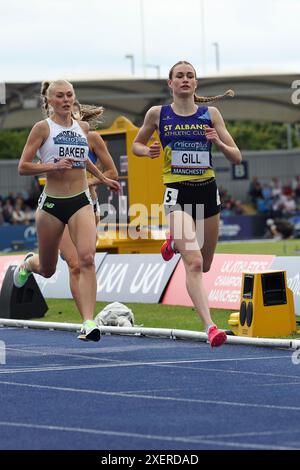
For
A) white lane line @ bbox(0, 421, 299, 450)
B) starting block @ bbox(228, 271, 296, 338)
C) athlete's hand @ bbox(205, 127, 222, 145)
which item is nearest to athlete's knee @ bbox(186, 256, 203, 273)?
athlete's hand @ bbox(205, 127, 222, 145)

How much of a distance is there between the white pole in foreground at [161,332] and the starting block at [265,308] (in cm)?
52

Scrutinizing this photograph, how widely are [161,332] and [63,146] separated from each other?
2644 millimetres

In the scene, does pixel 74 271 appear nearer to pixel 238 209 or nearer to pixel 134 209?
pixel 134 209

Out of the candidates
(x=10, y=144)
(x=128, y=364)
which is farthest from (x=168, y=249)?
(x=10, y=144)

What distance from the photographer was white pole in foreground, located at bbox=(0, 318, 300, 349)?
11376mm

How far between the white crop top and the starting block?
2496 mm

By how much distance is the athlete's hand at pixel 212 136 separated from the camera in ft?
34.8

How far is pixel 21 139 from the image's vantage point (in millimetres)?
88625

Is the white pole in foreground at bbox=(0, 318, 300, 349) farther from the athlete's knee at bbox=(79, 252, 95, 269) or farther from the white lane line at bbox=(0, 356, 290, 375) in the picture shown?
the athlete's knee at bbox=(79, 252, 95, 269)

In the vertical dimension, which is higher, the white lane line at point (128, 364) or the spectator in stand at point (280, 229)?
the spectator in stand at point (280, 229)

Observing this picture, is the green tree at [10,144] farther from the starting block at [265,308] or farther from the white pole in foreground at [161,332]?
the starting block at [265,308]

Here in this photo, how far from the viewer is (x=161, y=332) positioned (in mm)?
12711

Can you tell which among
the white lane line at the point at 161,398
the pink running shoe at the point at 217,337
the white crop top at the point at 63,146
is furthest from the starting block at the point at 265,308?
the white lane line at the point at 161,398
